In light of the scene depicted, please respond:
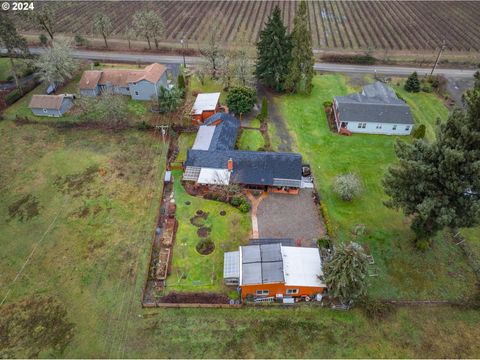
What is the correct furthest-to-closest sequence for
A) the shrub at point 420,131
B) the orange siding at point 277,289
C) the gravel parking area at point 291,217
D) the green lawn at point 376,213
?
the shrub at point 420,131 < the gravel parking area at point 291,217 < the green lawn at point 376,213 < the orange siding at point 277,289

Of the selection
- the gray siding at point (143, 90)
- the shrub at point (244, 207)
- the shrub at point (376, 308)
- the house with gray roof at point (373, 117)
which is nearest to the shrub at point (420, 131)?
the house with gray roof at point (373, 117)

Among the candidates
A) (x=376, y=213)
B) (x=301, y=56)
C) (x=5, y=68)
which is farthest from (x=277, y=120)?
(x=5, y=68)

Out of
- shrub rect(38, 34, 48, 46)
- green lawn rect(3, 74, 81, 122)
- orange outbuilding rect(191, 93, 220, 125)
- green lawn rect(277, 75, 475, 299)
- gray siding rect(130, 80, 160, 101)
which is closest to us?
green lawn rect(277, 75, 475, 299)

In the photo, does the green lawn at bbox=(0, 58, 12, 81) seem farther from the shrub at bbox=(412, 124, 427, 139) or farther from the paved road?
the shrub at bbox=(412, 124, 427, 139)

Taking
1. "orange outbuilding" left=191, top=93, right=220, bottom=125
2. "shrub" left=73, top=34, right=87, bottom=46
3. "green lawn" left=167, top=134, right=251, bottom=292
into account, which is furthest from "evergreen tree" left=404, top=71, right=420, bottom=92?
"shrub" left=73, top=34, right=87, bottom=46

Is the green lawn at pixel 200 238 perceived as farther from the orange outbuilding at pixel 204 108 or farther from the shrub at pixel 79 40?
the shrub at pixel 79 40

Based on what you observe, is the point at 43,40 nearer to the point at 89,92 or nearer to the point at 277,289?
the point at 89,92
